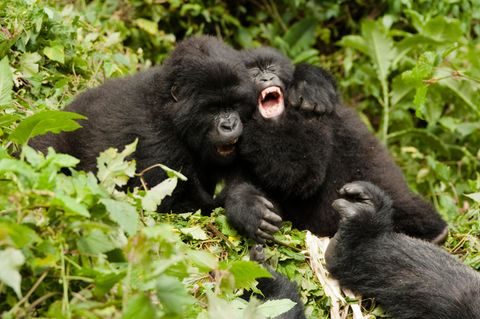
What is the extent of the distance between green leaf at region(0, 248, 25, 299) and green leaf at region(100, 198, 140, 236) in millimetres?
375

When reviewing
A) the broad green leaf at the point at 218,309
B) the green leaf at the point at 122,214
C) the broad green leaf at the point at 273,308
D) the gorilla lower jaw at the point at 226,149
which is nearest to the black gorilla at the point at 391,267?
the gorilla lower jaw at the point at 226,149

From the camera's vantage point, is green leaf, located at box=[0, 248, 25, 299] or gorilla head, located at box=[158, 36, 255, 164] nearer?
green leaf, located at box=[0, 248, 25, 299]

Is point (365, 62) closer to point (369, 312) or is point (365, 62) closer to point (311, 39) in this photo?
point (311, 39)

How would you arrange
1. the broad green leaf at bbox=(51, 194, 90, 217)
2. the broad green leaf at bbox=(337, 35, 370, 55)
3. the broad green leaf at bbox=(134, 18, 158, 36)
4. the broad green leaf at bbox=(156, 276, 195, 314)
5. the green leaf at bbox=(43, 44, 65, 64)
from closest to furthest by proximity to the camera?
the broad green leaf at bbox=(156, 276, 195, 314) → the broad green leaf at bbox=(51, 194, 90, 217) → the green leaf at bbox=(43, 44, 65, 64) → the broad green leaf at bbox=(134, 18, 158, 36) → the broad green leaf at bbox=(337, 35, 370, 55)

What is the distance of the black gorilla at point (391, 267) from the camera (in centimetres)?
367

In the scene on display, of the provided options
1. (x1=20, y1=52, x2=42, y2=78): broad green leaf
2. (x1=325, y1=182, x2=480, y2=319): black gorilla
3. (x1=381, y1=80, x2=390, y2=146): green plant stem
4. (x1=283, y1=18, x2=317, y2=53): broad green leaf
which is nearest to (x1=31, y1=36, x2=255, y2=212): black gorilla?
(x1=20, y1=52, x2=42, y2=78): broad green leaf

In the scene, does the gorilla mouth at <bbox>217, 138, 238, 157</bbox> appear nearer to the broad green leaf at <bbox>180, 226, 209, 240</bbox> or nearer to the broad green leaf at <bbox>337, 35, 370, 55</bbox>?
the broad green leaf at <bbox>180, 226, 209, 240</bbox>

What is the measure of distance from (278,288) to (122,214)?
1338mm

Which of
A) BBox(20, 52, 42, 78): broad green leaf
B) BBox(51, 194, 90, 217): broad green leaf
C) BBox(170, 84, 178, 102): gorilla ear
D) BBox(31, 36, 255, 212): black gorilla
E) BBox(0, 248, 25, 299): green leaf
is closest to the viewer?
BBox(0, 248, 25, 299): green leaf

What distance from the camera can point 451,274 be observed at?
378 cm

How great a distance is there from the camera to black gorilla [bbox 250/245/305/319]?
347 cm

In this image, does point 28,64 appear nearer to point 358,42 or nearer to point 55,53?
point 55,53

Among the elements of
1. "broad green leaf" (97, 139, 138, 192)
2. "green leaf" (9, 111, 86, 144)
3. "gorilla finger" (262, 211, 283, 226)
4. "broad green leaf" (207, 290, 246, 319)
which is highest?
"green leaf" (9, 111, 86, 144)

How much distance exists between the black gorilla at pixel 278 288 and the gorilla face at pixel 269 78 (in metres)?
0.98
